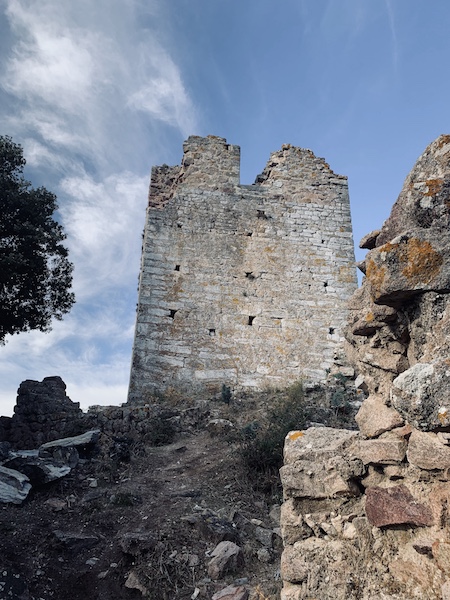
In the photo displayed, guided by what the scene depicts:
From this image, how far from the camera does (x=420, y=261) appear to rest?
2.33 metres

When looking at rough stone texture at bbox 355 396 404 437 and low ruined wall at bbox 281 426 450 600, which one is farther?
rough stone texture at bbox 355 396 404 437

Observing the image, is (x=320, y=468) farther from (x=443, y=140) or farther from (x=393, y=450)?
(x=443, y=140)

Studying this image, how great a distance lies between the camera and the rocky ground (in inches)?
160

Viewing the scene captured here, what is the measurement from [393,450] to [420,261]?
0.99 meters

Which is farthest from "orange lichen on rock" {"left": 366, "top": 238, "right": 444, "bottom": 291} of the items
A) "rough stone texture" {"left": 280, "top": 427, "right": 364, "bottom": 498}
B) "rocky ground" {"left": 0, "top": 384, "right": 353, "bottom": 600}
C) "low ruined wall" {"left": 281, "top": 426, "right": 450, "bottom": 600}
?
"rocky ground" {"left": 0, "top": 384, "right": 353, "bottom": 600}

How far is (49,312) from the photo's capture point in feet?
36.7

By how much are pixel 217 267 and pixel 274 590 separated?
26.6ft

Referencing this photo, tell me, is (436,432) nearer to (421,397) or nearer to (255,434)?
(421,397)

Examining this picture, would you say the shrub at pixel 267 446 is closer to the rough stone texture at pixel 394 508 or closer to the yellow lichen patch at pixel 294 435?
the yellow lichen patch at pixel 294 435

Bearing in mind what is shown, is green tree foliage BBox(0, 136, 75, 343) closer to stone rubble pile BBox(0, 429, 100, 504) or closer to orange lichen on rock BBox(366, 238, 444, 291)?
stone rubble pile BBox(0, 429, 100, 504)

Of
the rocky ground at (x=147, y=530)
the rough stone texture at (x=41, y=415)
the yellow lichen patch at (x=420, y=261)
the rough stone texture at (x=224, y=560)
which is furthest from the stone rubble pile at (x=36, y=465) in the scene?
the yellow lichen patch at (x=420, y=261)

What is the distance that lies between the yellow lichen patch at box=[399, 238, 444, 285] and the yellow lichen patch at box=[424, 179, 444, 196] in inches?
14.8

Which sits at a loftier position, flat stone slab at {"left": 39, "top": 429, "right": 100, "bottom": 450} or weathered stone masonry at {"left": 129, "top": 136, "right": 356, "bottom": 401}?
weathered stone masonry at {"left": 129, "top": 136, "right": 356, "bottom": 401}

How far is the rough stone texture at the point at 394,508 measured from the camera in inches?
80.8
